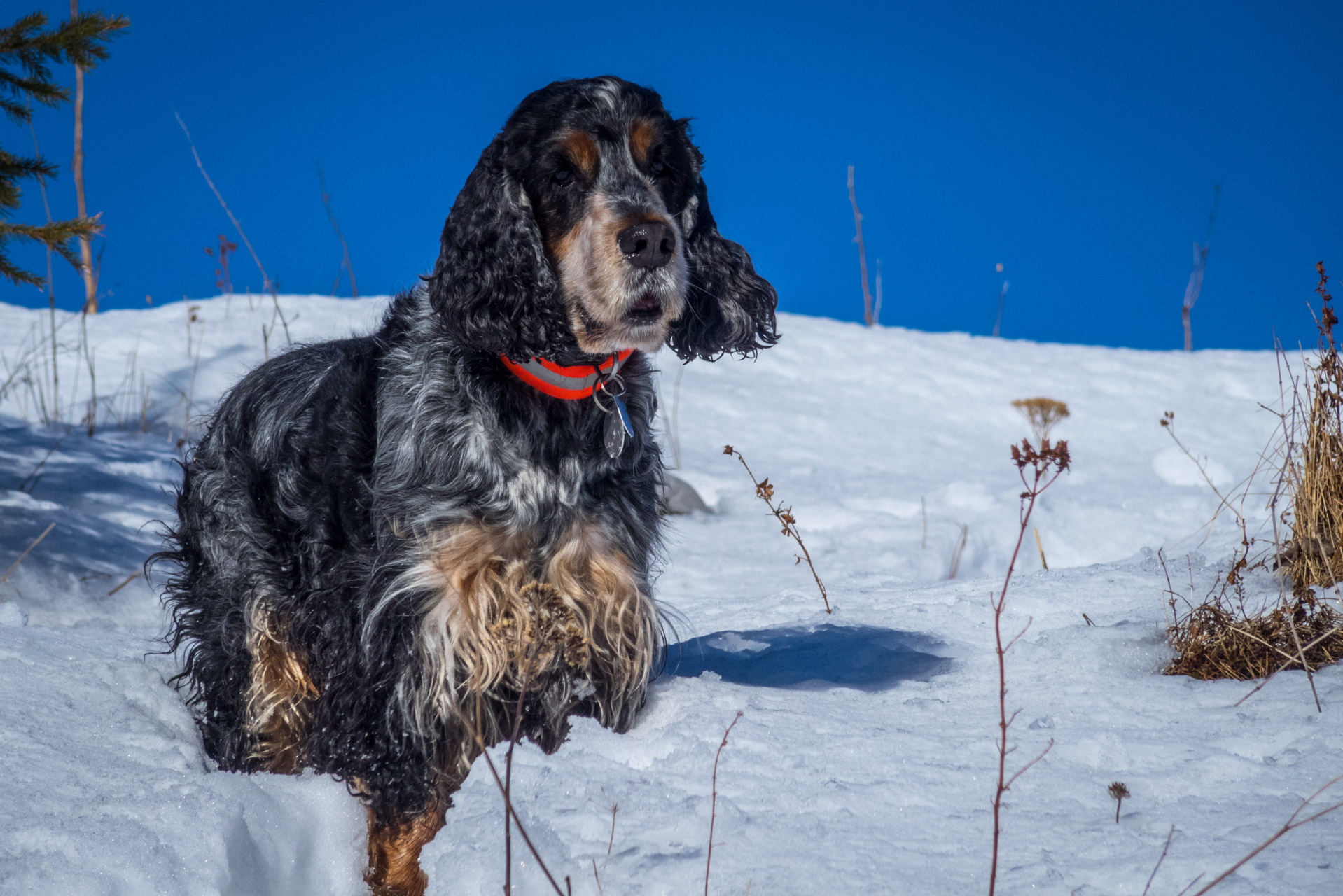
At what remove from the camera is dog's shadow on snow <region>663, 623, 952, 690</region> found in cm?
332

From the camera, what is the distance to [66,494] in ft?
17.6

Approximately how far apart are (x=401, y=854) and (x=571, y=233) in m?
1.58

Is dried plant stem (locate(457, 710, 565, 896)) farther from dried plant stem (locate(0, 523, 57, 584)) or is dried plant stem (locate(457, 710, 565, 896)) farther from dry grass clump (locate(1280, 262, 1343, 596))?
dried plant stem (locate(0, 523, 57, 584))

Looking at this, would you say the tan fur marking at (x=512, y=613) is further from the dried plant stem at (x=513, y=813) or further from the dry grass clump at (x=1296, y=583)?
the dry grass clump at (x=1296, y=583)

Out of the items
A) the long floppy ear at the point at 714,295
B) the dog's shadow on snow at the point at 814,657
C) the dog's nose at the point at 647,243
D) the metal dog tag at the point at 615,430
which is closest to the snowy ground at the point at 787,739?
the dog's shadow on snow at the point at 814,657

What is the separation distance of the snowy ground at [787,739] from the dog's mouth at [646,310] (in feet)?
3.35

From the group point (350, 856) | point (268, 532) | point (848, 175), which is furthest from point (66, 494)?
point (848, 175)

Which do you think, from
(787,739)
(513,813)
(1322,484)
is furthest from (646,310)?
(1322,484)

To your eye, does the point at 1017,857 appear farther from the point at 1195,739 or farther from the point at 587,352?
the point at 587,352

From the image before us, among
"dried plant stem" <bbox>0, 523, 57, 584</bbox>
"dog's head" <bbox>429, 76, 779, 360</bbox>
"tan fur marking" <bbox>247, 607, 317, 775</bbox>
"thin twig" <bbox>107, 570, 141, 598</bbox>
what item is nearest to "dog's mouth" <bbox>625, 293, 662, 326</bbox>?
"dog's head" <bbox>429, 76, 779, 360</bbox>

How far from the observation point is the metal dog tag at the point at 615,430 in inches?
104

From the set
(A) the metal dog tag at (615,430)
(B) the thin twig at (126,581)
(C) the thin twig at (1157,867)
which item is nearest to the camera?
(C) the thin twig at (1157,867)

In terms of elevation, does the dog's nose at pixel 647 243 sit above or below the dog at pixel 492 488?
above

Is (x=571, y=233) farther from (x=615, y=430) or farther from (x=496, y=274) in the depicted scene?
(x=615, y=430)
